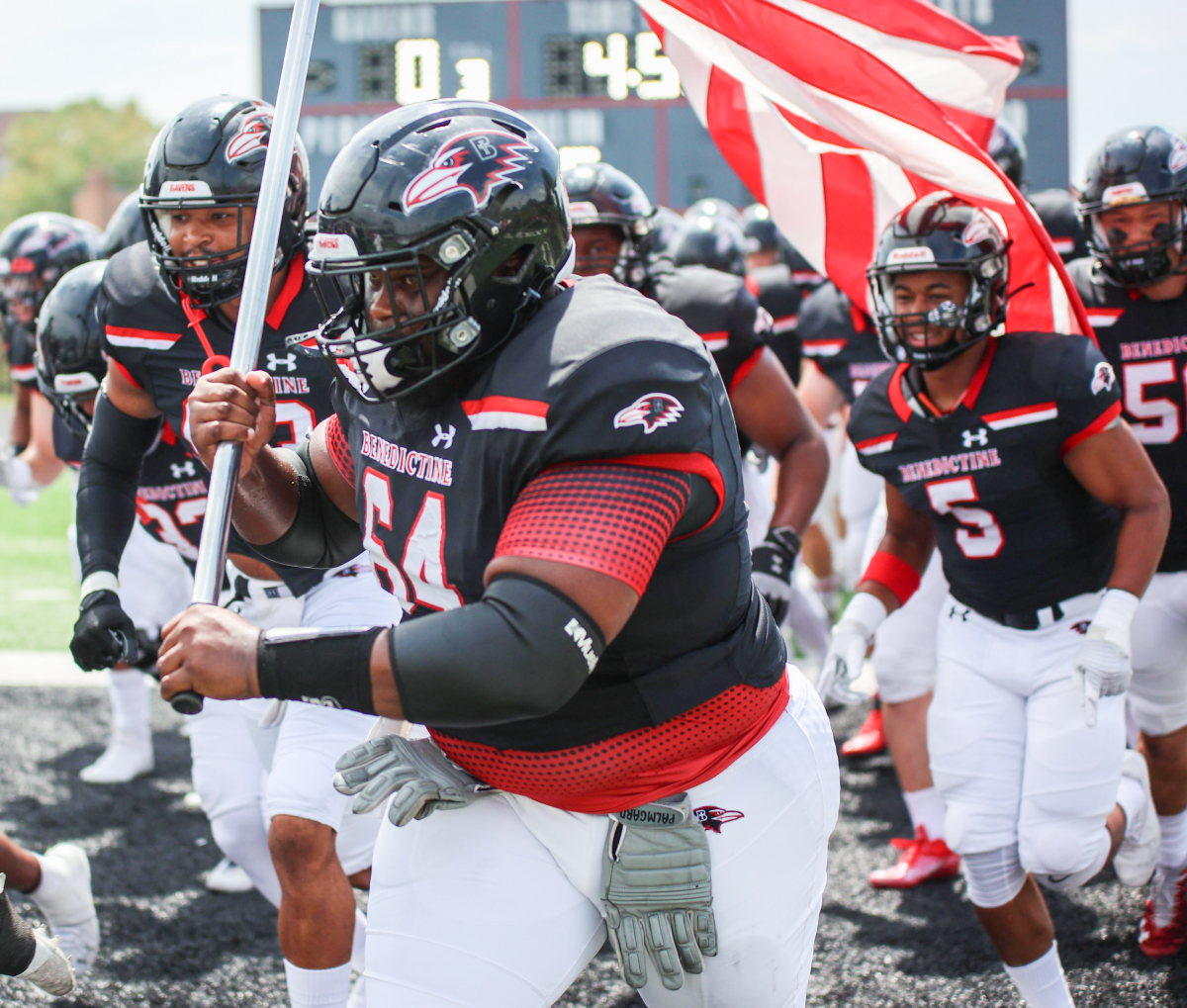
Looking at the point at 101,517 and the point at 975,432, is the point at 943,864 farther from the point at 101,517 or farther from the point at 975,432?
the point at 101,517

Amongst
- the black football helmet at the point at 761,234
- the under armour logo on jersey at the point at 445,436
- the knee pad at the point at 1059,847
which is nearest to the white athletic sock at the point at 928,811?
the knee pad at the point at 1059,847

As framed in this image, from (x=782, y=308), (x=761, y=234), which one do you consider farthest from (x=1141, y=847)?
(x=761, y=234)

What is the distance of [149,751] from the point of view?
5594 millimetres

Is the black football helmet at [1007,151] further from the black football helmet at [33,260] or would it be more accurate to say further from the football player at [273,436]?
the black football helmet at [33,260]

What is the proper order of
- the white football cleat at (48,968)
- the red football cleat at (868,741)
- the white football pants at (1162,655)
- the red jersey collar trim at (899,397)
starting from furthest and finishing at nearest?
the red football cleat at (868,741) < the white football pants at (1162,655) < the red jersey collar trim at (899,397) < the white football cleat at (48,968)

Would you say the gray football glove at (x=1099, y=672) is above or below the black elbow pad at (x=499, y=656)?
below

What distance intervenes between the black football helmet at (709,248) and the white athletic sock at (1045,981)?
421cm

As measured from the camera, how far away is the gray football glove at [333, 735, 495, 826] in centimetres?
195

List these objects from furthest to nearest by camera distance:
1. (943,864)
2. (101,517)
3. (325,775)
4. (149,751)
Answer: (149,751), (943,864), (101,517), (325,775)

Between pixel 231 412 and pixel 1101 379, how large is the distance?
6.61 feet

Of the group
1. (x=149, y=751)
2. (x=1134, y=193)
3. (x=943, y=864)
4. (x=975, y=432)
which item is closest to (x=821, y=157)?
(x=1134, y=193)

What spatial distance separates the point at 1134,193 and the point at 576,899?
9.69ft

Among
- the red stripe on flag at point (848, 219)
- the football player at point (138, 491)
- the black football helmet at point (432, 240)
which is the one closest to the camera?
the black football helmet at point (432, 240)

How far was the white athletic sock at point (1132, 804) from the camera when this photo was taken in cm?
351
